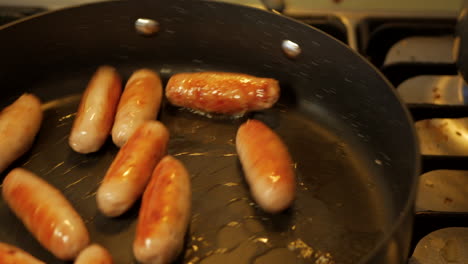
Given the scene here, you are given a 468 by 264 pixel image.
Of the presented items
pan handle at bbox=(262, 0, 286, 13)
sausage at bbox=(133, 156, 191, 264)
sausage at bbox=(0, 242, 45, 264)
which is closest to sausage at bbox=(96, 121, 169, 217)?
sausage at bbox=(133, 156, 191, 264)

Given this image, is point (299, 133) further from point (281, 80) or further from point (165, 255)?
point (165, 255)

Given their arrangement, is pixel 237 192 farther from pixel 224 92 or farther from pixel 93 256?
pixel 93 256

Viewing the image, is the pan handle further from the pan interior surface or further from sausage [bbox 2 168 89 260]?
sausage [bbox 2 168 89 260]

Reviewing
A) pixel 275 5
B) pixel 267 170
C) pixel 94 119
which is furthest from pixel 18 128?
pixel 275 5

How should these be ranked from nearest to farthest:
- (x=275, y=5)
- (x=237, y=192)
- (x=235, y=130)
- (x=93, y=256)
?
(x=93, y=256)
(x=237, y=192)
(x=235, y=130)
(x=275, y=5)

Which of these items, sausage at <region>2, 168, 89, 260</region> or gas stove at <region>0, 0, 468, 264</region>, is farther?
gas stove at <region>0, 0, 468, 264</region>
